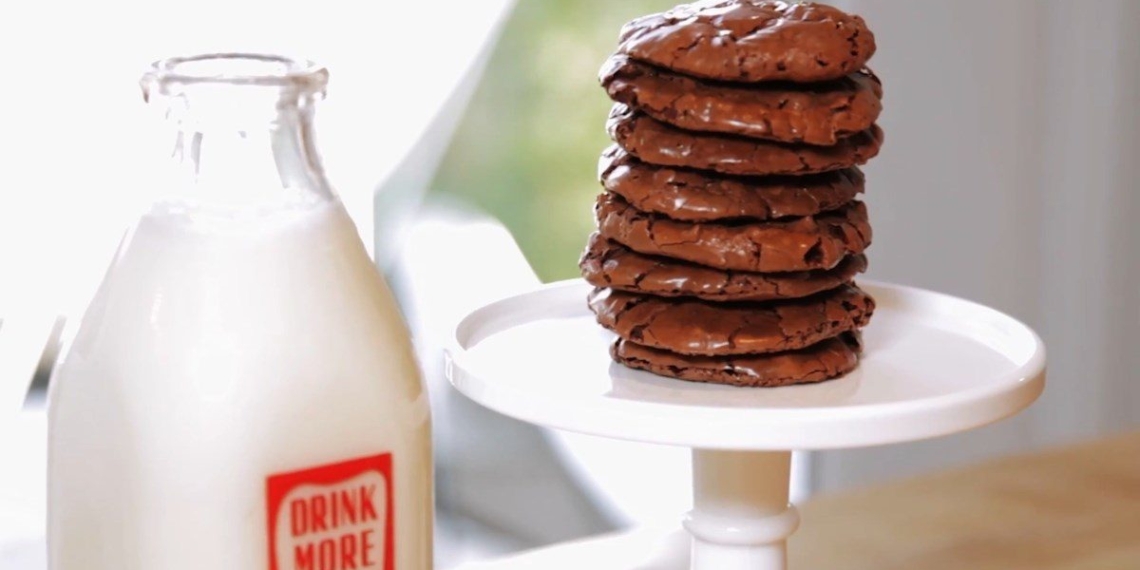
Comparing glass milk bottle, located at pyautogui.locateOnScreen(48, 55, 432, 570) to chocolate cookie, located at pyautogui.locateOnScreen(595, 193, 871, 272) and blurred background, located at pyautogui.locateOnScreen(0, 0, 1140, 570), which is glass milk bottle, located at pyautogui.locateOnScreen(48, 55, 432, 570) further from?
blurred background, located at pyautogui.locateOnScreen(0, 0, 1140, 570)

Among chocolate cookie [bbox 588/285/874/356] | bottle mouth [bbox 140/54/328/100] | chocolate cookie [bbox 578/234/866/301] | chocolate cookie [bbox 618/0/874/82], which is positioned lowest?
chocolate cookie [bbox 588/285/874/356]

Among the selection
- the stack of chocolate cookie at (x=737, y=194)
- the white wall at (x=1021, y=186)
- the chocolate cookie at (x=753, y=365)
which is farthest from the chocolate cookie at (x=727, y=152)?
the white wall at (x=1021, y=186)

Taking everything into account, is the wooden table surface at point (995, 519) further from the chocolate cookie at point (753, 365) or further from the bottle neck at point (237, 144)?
the bottle neck at point (237, 144)

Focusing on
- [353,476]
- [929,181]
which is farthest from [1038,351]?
[929,181]

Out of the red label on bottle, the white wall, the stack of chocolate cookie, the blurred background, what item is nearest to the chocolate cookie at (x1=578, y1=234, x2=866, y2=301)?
the stack of chocolate cookie

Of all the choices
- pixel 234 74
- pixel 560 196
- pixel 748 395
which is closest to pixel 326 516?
pixel 234 74

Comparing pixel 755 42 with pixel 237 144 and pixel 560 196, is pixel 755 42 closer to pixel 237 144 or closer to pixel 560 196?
pixel 237 144

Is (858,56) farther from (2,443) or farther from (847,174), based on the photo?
(2,443)
